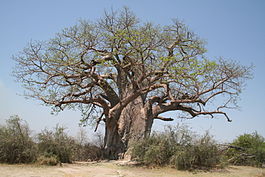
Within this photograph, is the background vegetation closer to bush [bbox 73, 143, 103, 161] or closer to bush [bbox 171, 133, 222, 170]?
bush [bbox 171, 133, 222, 170]

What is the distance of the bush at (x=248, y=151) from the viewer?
10.3 m

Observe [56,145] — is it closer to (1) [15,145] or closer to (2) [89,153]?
(1) [15,145]

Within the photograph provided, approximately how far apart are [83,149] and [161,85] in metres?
4.80

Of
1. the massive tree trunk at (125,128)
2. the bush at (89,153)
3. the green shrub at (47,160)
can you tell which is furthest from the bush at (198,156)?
the bush at (89,153)

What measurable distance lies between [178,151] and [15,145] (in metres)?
5.10

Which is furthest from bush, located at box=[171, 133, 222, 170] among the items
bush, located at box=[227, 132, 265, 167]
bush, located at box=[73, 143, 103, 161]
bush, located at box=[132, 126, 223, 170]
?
bush, located at box=[73, 143, 103, 161]

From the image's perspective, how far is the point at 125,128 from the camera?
38.2ft

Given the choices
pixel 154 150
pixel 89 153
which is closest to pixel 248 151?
pixel 154 150

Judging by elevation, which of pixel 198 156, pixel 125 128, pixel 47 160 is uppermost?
pixel 125 128

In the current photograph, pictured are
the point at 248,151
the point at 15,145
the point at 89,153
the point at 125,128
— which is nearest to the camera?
the point at 15,145

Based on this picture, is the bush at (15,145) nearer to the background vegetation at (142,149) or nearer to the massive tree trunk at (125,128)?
the background vegetation at (142,149)

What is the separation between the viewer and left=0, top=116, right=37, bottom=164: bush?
7773 millimetres

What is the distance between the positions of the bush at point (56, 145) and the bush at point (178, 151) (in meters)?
2.44

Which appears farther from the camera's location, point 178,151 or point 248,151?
point 248,151
